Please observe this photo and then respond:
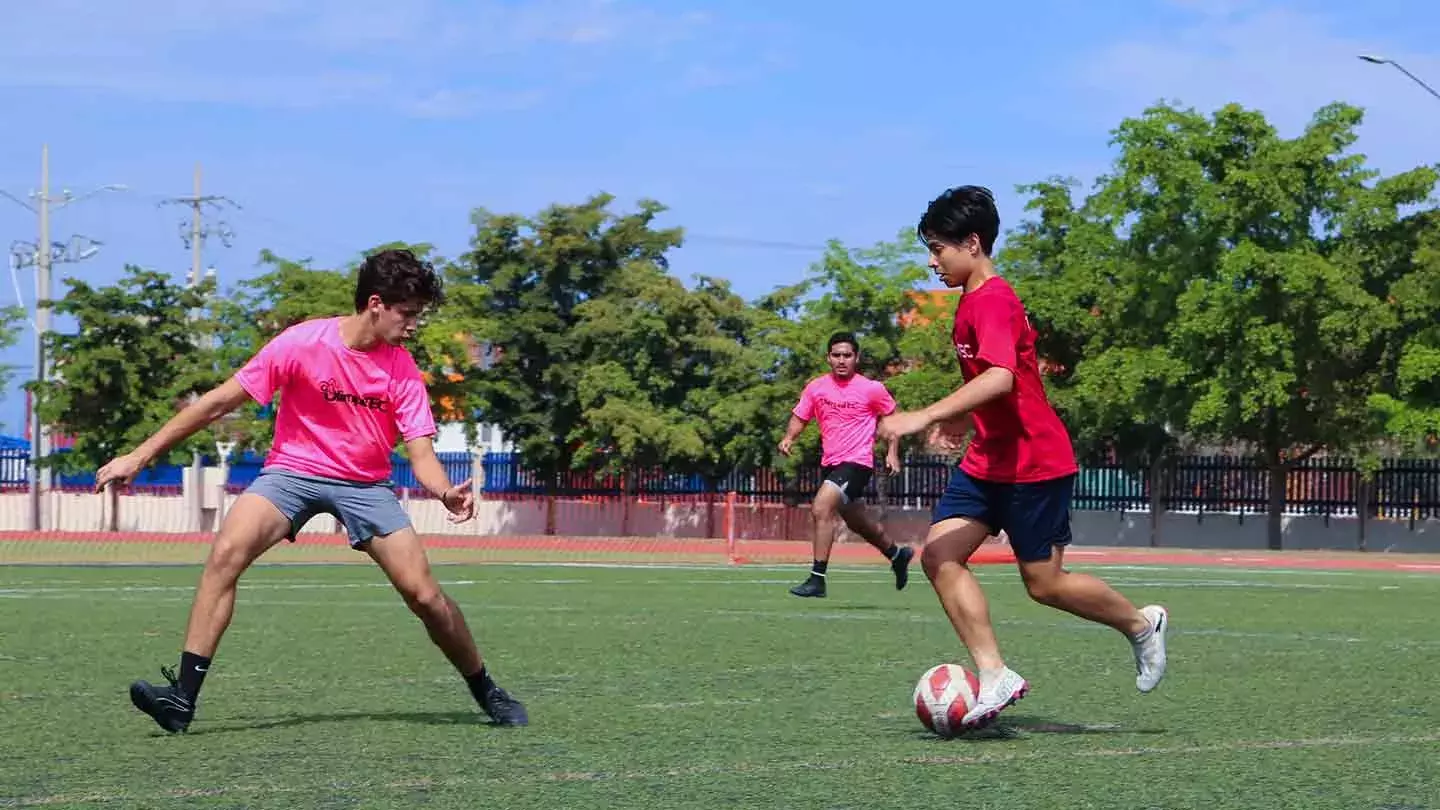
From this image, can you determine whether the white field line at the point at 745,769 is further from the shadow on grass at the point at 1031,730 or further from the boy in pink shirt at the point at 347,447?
the boy in pink shirt at the point at 347,447

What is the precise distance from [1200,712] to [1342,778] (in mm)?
2033

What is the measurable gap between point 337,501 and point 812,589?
8.79 m

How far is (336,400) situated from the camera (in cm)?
829

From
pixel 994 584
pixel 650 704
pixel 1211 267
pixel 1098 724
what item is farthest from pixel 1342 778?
pixel 1211 267

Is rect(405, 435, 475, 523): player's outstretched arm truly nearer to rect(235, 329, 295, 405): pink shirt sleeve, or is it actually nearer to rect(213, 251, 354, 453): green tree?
rect(235, 329, 295, 405): pink shirt sleeve

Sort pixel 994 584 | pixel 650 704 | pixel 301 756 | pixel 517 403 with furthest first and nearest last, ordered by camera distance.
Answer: pixel 517 403 → pixel 994 584 → pixel 650 704 → pixel 301 756

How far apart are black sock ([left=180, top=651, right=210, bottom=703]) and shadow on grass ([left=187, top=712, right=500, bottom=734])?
0.48ft

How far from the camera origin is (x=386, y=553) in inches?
328

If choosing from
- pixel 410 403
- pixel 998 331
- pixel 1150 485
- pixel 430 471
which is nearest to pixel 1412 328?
pixel 1150 485

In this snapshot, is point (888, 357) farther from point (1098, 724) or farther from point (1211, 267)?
point (1098, 724)

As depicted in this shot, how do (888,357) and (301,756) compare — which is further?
(888,357)

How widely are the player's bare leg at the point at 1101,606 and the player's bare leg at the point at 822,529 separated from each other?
813 cm

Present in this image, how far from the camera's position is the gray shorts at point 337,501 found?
831 centimetres

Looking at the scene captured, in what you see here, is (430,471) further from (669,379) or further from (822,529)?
(669,379)
